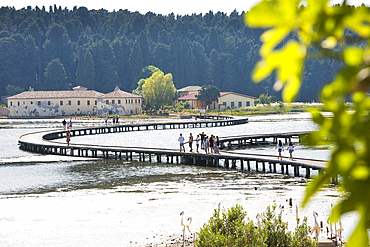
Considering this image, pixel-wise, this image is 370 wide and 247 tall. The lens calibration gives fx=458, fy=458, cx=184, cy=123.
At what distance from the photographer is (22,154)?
44.7 m

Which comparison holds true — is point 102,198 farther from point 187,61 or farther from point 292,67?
point 187,61

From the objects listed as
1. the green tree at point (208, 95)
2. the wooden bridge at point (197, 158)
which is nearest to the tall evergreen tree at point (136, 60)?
the green tree at point (208, 95)

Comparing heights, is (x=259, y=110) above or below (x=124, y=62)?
below

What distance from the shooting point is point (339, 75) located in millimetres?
873

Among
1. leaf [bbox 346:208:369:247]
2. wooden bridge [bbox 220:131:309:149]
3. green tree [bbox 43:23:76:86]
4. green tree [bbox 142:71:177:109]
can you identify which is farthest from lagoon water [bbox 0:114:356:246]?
green tree [bbox 43:23:76:86]

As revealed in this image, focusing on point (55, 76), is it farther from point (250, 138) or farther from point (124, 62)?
point (250, 138)

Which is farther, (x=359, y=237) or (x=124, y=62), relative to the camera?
(x=124, y=62)

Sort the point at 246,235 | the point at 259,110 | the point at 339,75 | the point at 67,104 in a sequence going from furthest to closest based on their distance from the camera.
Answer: the point at 259,110, the point at 67,104, the point at 246,235, the point at 339,75

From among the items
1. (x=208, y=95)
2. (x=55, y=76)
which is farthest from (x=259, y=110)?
(x=55, y=76)

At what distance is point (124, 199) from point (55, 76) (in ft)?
401

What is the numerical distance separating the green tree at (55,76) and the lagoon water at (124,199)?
105410mm

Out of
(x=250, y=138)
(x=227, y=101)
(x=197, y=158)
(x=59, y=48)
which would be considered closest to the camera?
(x=197, y=158)

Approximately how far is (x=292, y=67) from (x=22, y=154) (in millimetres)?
46738

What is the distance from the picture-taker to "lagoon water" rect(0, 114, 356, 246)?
16969 mm
